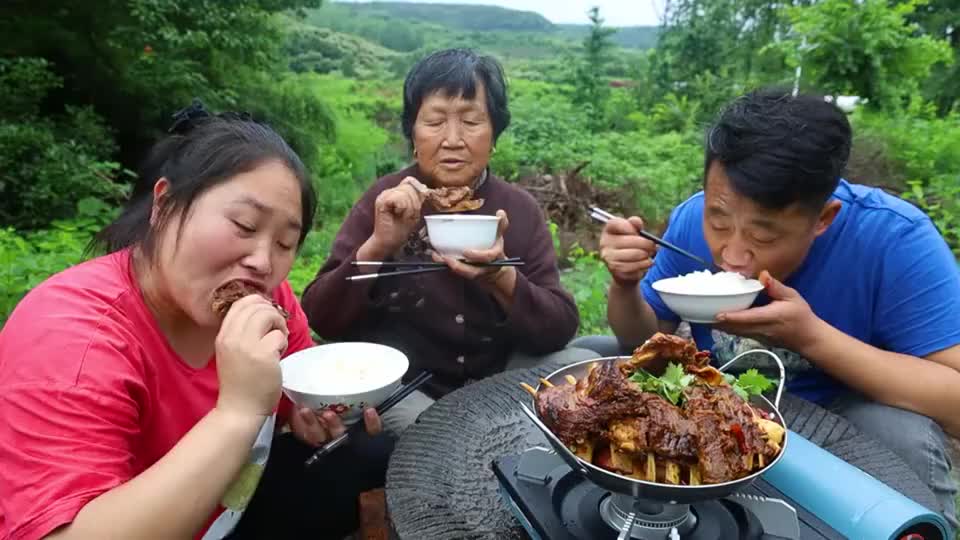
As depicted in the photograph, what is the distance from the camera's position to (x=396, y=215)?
8.73 ft

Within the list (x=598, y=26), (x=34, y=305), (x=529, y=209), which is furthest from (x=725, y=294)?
(x=598, y=26)

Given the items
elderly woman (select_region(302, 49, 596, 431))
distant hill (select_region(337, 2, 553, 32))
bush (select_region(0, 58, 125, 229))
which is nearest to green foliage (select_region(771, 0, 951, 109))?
elderly woman (select_region(302, 49, 596, 431))

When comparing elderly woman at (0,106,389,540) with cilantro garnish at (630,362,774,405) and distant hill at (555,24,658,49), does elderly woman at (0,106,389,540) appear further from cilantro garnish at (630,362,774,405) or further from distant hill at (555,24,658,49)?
distant hill at (555,24,658,49)

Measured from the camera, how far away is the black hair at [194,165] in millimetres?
1856

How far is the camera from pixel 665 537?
158 cm

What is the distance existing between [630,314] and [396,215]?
1.08m

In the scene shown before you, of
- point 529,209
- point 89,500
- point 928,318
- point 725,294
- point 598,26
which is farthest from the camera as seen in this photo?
Result: point 598,26

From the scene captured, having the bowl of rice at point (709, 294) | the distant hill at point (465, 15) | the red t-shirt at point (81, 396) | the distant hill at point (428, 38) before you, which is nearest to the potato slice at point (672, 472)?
the bowl of rice at point (709, 294)

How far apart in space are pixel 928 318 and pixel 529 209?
1731mm

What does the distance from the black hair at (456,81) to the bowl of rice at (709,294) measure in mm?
1338

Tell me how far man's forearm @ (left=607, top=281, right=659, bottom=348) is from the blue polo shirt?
1.53 feet

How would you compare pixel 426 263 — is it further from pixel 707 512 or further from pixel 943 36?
pixel 943 36

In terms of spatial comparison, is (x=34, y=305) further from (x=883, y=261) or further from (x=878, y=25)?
(x=878, y=25)

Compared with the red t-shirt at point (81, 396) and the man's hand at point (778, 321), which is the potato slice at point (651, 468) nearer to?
the man's hand at point (778, 321)
